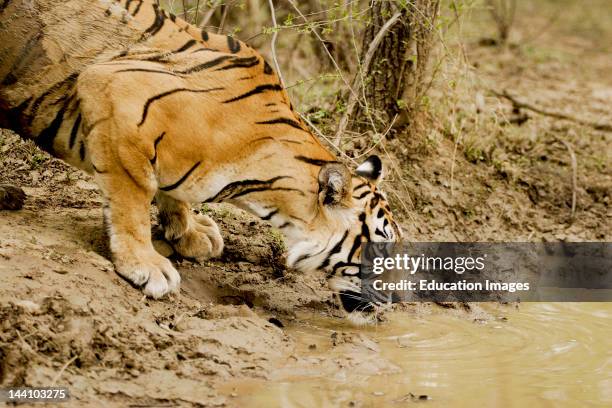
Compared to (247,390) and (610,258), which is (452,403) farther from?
(610,258)

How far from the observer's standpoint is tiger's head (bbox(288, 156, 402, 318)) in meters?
5.11

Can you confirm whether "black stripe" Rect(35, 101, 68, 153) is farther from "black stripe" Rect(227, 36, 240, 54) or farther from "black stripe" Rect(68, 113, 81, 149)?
"black stripe" Rect(227, 36, 240, 54)

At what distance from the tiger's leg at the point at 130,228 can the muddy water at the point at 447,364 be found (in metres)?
0.90

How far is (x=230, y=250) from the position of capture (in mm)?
6273

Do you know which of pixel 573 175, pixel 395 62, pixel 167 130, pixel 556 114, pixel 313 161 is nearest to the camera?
pixel 167 130

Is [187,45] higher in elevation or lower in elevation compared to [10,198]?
higher

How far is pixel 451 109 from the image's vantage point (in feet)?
26.6

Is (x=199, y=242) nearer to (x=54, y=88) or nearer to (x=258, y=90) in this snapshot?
(x=258, y=90)

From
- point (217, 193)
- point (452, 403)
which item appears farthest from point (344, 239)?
point (452, 403)

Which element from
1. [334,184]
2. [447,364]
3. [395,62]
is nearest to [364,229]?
[334,184]

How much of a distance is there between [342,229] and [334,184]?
0.33m

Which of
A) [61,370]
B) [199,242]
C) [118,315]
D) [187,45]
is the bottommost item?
[61,370]

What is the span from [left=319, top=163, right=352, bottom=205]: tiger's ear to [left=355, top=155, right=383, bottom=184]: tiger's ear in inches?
14.0

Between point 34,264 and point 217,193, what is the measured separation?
1.06m
